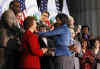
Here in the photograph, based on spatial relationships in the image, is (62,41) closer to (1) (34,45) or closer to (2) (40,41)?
(2) (40,41)

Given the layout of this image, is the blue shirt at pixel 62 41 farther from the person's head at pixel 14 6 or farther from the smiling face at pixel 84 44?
the smiling face at pixel 84 44

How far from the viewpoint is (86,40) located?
641 cm

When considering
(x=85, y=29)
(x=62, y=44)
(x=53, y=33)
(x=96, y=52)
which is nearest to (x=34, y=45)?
(x=53, y=33)

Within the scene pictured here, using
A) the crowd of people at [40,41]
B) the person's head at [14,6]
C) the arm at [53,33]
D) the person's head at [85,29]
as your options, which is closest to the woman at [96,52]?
the person's head at [85,29]

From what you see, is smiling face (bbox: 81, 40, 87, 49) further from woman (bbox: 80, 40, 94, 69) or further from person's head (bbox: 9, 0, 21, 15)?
person's head (bbox: 9, 0, 21, 15)

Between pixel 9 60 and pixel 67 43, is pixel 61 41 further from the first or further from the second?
pixel 9 60

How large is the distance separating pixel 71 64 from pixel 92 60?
1595 millimetres

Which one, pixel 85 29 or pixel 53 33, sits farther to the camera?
pixel 85 29

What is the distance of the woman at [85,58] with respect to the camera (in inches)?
236

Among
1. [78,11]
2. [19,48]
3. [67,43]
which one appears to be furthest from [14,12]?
[78,11]

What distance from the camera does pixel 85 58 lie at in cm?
603

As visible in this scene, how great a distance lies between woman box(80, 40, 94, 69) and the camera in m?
6.00

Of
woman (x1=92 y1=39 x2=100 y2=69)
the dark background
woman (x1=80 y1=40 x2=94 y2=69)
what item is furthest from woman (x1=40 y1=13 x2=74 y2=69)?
the dark background

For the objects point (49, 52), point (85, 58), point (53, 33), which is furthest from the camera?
point (85, 58)
